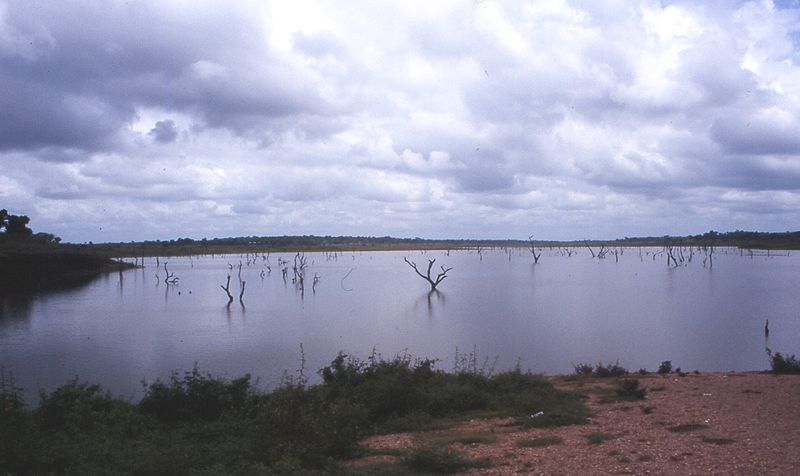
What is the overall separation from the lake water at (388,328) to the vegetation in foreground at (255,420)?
481 centimetres

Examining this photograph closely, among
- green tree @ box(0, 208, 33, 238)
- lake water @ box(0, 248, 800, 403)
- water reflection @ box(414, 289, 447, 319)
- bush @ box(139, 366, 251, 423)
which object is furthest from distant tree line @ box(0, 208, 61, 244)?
bush @ box(139, 366, 251, 423)

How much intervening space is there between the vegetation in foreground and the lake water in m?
4.81

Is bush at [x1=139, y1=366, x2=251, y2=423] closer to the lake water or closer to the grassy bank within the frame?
the lake water

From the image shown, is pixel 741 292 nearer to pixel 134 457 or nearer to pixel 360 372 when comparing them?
pixel 360 372

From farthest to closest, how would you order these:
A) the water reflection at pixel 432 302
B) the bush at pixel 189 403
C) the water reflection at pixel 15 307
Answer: the water reflection at pixel 432 302 < the water reflection at pixel 15 307 < the bush at pixel 189 403

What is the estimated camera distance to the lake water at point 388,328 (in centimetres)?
1866

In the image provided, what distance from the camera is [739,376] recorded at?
41.1 ft

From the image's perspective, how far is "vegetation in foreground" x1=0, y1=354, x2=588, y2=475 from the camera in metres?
6.84

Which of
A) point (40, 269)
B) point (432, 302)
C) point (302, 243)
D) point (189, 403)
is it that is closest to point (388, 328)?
point (432, 302)

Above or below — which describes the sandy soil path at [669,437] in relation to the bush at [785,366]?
above

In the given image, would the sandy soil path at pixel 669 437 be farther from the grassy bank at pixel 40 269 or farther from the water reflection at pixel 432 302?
the grassy bank at pixel 40 269

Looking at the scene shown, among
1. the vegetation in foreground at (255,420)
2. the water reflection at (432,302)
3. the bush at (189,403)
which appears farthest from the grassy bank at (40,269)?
the vegetation in foreground at (255,420)

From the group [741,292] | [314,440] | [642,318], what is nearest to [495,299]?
[642,318]

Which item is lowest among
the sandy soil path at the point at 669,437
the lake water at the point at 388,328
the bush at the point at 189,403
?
the lake water at the point at 388,328
